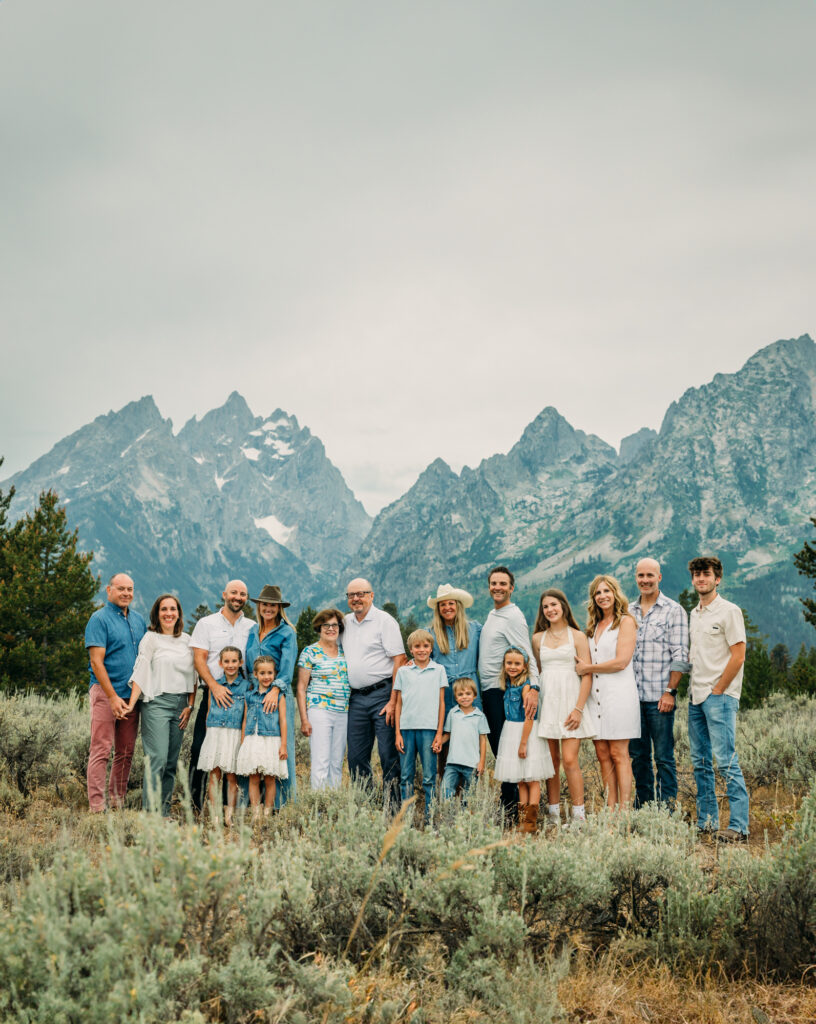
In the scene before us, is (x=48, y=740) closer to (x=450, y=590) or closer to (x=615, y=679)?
(x=450, y=590)

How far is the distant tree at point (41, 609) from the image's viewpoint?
713 inches

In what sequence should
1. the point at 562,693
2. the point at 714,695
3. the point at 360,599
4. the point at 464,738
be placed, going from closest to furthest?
the point at 714,695 → the point at 562,693 → the point at 464,738 → the point at 360,599

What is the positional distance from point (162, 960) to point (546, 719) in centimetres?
448

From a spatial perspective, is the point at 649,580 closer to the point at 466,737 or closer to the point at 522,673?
the point at 522,673

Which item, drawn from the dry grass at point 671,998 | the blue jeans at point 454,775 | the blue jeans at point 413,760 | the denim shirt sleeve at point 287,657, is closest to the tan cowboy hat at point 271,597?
the denim shirt sleeve at point 287,657

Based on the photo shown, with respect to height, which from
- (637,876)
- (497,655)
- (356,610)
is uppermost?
(356,610)

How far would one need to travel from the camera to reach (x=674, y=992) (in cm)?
307

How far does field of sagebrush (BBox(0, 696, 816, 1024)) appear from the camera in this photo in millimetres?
2256

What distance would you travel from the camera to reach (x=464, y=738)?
20.8 ft

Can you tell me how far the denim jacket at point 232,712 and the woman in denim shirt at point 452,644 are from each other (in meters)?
1.82

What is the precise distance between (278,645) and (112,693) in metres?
1.51

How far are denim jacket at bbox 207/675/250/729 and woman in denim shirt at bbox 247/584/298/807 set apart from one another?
0.85 ft

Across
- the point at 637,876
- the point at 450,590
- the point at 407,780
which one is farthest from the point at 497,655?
the point at 637,876

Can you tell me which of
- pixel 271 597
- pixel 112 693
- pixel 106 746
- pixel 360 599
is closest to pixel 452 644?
pixel 360 599
